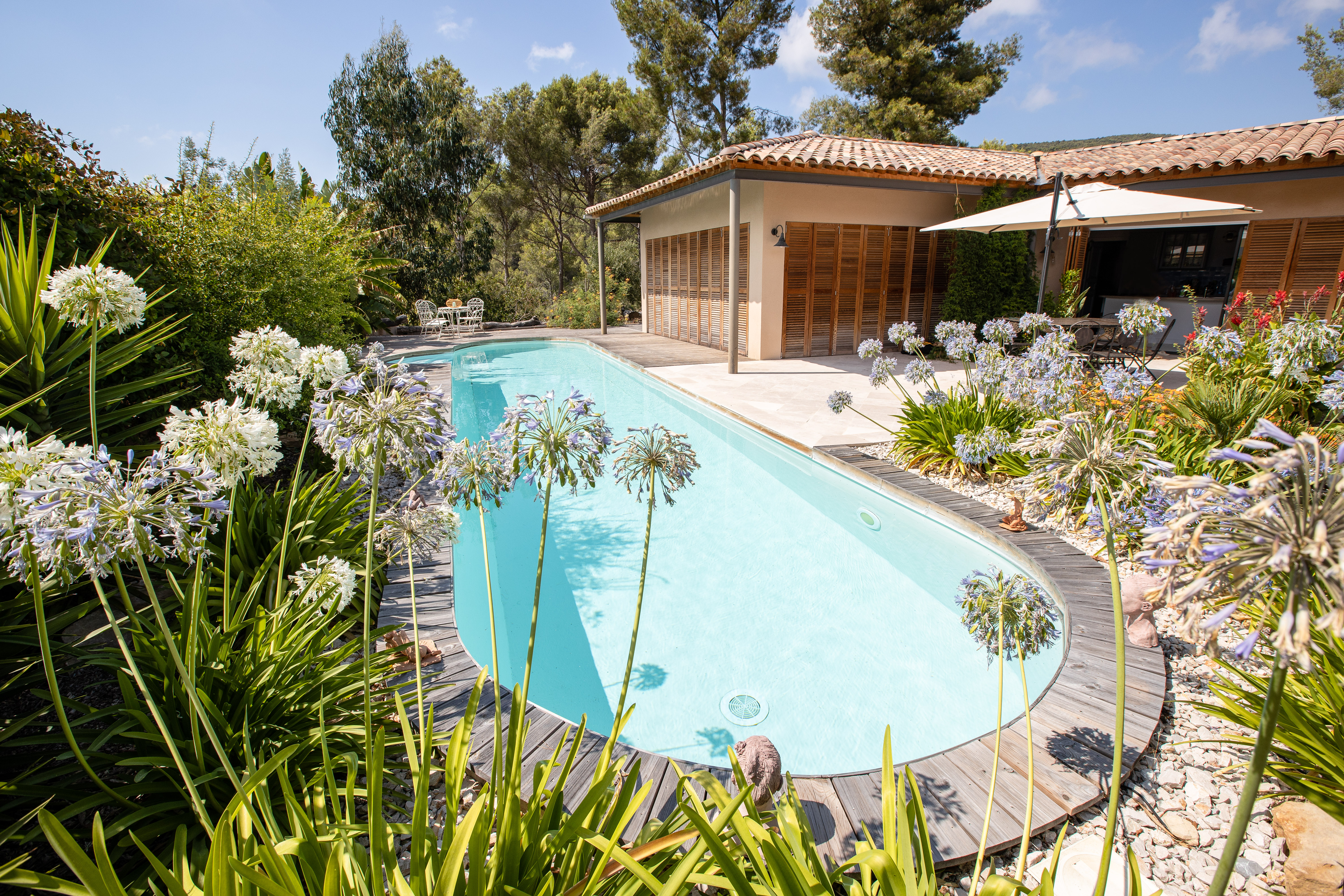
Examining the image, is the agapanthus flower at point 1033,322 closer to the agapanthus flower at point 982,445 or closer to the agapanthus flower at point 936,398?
the agapanthus flower at point 936,398

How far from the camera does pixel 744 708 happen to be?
3428mm

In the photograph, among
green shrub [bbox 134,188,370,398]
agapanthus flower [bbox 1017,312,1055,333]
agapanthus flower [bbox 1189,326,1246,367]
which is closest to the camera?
green shrub [bbox 134,188,370,398]

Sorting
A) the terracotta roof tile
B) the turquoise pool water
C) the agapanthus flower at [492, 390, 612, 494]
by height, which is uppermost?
the terracotta roof tile

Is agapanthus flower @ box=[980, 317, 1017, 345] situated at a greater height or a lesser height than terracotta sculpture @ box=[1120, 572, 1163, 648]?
greater

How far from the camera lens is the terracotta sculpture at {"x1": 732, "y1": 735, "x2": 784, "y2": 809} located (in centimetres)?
218

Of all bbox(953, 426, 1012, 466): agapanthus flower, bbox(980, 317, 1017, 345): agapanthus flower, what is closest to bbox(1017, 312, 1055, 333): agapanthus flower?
bbox(980, 317, 1017, 345): agapanthus flower

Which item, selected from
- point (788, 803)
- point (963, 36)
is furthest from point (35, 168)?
point (963, 36)

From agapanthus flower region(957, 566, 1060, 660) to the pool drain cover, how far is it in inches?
55.7

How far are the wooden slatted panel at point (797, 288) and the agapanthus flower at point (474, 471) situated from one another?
1081 cm

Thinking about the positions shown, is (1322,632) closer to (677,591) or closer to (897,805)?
(897,805)

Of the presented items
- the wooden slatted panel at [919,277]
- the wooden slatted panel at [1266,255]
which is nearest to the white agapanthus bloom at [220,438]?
the wooden slatted panel at [919,277]

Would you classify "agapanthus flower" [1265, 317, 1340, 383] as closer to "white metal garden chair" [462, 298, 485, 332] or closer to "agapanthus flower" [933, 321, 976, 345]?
"agapanthus flower" [933, 321, 976, 345]

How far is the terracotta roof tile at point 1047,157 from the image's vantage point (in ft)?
29.1

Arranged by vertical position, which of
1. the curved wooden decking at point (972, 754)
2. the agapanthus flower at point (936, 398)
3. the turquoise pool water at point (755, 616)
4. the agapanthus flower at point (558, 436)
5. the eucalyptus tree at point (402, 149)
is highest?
the eucalyptus tree at point (402, 149)
